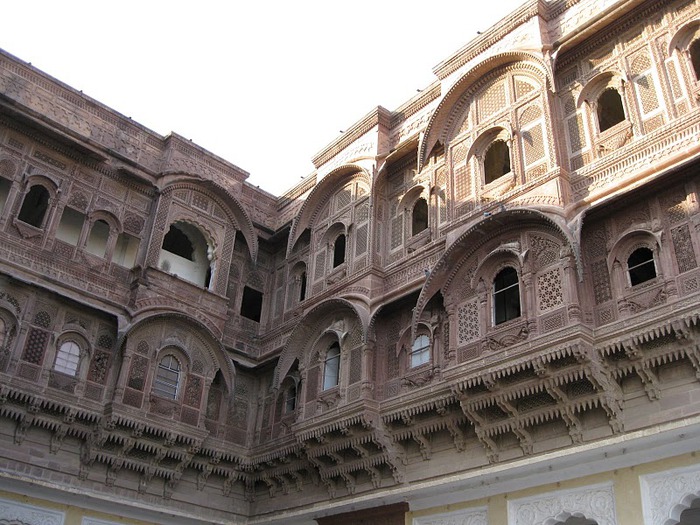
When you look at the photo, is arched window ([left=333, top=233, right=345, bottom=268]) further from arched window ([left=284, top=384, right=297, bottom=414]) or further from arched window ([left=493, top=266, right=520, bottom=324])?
arched window ([left=493, top=266, right=520, bottom=324])

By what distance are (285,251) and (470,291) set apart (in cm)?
692

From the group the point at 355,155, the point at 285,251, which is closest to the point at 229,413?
the point at 285,251

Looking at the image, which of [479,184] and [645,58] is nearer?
[645,58]

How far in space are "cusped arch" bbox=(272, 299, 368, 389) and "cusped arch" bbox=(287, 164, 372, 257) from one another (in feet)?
7.74

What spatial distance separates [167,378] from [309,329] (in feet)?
9.86

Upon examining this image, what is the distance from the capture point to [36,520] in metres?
12.3

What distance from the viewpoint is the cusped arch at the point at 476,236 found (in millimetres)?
10555

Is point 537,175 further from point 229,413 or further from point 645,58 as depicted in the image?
point 229,413

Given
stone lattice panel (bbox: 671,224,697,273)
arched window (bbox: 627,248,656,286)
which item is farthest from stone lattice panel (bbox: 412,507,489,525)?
stone lattice panel (bbox: 671,224,697,273)

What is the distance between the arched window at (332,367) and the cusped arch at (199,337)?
2.36 metres

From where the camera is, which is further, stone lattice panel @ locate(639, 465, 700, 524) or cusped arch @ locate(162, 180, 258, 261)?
cusped arch @ locate(162, 180, 258, 261)

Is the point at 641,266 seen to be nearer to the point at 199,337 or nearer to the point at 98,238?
the point at 199,337

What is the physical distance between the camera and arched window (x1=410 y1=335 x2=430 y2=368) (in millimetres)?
12406

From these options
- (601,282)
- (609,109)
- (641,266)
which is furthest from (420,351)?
(609,109)
